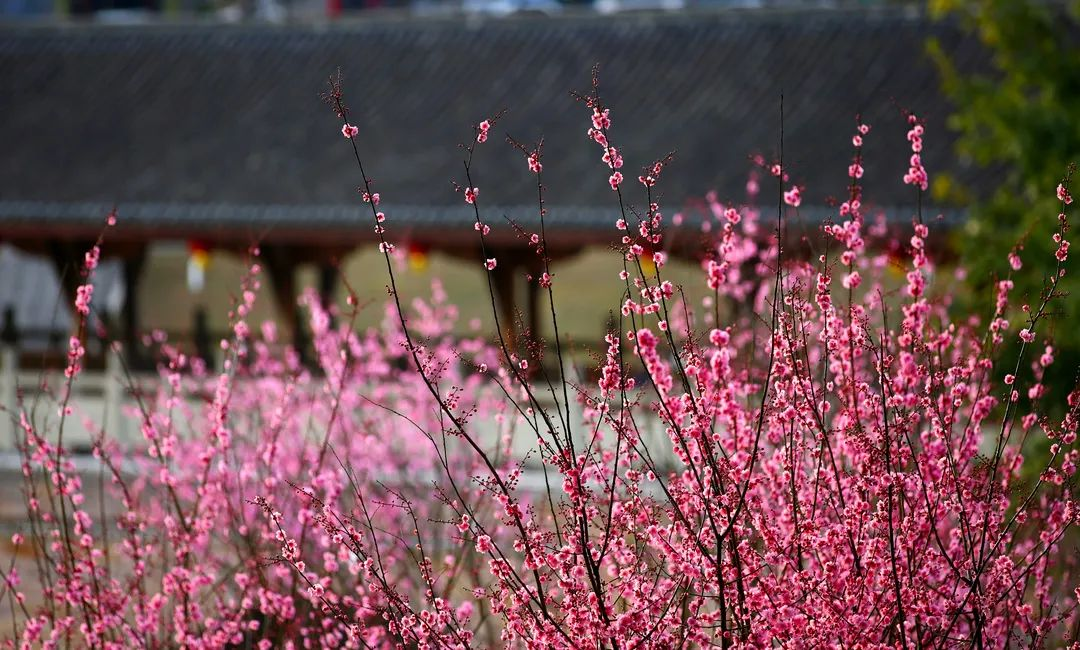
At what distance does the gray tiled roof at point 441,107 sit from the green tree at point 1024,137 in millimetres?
2681

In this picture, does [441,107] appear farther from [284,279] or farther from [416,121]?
[284,279]

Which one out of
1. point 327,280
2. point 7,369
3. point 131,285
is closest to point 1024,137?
point 327,280

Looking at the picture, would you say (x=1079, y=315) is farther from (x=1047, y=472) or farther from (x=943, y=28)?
(x=943, y=28)

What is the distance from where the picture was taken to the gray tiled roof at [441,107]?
40.3 ft

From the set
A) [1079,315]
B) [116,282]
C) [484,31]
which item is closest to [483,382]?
[1079,315]

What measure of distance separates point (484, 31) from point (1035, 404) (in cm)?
1169

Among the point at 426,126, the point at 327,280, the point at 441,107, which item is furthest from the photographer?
the point at 441,107

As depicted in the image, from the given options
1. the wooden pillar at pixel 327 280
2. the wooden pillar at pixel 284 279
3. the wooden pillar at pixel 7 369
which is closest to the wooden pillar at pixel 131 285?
the wooden pillar at pixel 7 369

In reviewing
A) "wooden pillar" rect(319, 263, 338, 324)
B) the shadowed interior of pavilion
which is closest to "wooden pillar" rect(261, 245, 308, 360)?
the shadowed interior of pavilion

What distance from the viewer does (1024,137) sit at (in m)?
8.09

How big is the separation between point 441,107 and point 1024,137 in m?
6.66

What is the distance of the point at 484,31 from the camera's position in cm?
1452

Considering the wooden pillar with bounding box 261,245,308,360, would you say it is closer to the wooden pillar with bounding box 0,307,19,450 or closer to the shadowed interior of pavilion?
the shadowed interior of pavilion

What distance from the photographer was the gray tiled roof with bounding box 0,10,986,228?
12.3 m
